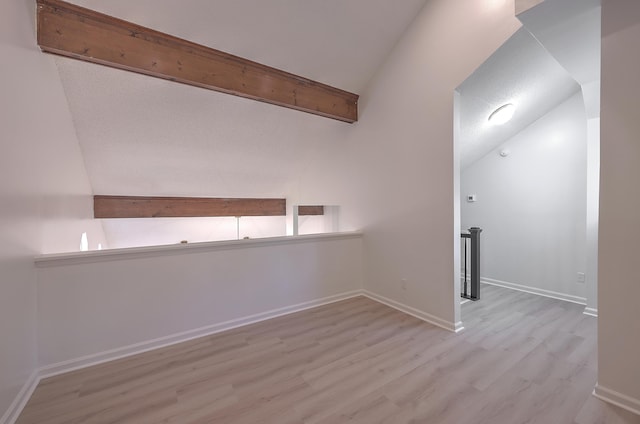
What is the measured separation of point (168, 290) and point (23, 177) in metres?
1.30

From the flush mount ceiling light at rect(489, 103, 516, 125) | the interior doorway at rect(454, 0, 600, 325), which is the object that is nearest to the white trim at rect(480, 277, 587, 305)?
the interior doorway at rect(454, 0, 600, 325)

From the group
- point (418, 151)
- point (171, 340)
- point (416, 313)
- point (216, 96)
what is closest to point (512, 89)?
point (418, 151)

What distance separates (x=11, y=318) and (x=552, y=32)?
160 inches

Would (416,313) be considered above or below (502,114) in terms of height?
below

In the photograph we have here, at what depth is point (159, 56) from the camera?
2.40m

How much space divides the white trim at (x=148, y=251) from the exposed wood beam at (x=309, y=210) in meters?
1.66

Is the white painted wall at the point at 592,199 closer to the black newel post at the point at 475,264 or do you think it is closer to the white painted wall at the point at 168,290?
the black newel post at the point at 475,264

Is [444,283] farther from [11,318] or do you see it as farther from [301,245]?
[11,318]

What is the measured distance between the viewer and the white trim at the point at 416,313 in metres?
2.69

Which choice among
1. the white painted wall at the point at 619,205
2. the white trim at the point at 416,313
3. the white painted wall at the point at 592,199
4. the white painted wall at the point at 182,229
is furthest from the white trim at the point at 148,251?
the white painted wall at the point at 592,199

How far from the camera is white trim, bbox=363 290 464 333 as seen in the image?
2.69 m

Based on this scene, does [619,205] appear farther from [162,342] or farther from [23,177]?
[23,177]

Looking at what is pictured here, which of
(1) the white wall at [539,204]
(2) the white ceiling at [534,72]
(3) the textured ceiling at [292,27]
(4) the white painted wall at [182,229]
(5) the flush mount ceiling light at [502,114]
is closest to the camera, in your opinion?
(2) the white ceiling at [534,72]

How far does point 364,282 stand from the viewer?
3812 mm
